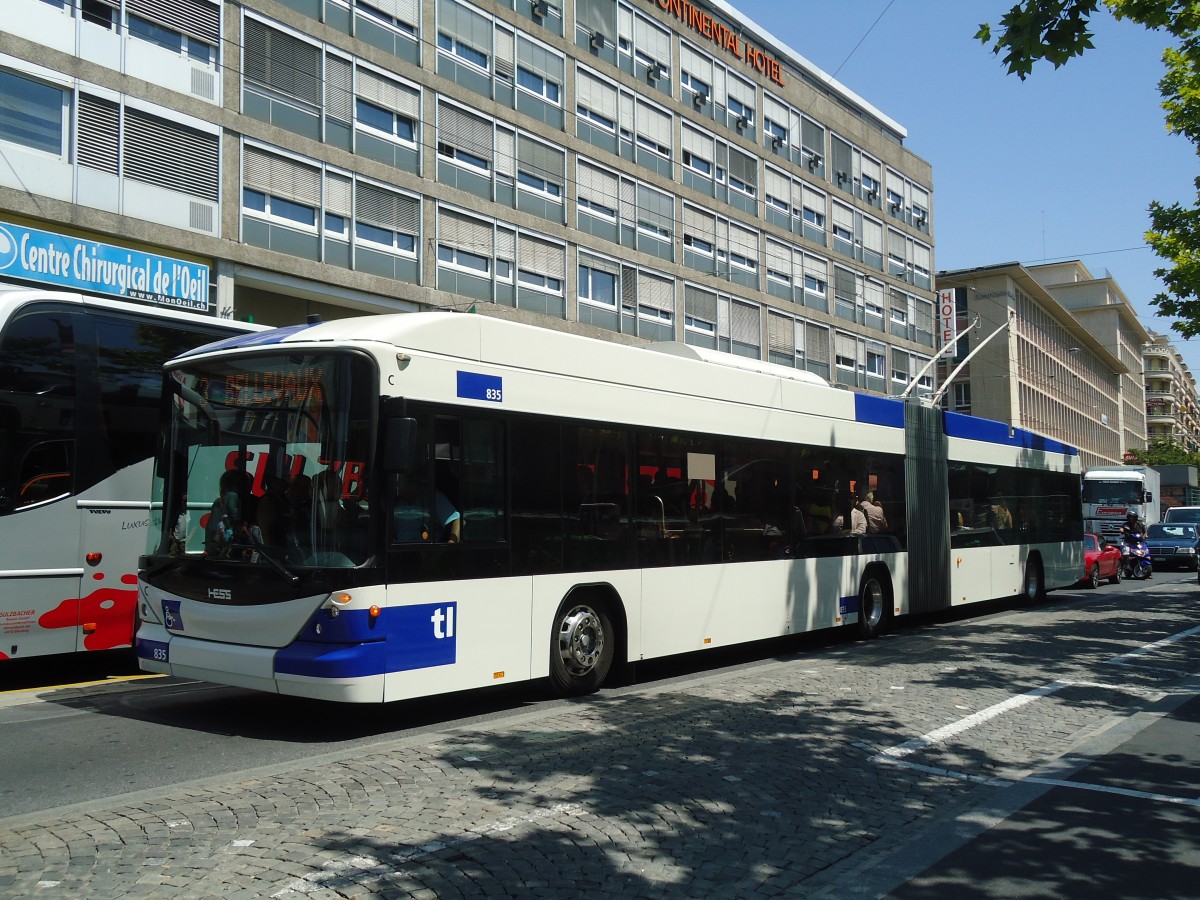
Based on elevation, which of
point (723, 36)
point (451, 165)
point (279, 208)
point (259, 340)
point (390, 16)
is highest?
→ point (723, 36)

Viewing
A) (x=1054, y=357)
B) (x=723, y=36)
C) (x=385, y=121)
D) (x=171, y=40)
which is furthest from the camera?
(x=1054, y=357)

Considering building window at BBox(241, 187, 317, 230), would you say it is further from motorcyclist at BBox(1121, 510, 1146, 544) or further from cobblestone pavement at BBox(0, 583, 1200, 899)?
motorcyclist at BBox(1121, 510, 1146, 544)

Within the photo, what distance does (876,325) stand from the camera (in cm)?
4666

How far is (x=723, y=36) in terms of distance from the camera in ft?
123

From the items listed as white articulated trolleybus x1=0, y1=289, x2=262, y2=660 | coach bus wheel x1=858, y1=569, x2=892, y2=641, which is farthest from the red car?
white articulated trolleybus x1=0, y1=289, x2=262, y2=660

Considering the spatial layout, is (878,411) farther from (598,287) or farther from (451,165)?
(598,287)

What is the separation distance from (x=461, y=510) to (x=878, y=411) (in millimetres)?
8086

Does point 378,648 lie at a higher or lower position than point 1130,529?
lower

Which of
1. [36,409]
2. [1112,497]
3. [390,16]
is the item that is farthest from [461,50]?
[1112,497]

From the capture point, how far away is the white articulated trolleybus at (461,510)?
7332 mm

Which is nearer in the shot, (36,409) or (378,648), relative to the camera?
(378,648)

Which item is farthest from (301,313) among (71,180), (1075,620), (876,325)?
(876,325)

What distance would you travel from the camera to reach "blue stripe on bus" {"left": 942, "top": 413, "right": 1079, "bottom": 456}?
16828 mm

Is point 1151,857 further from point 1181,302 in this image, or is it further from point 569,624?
point 1181,302
